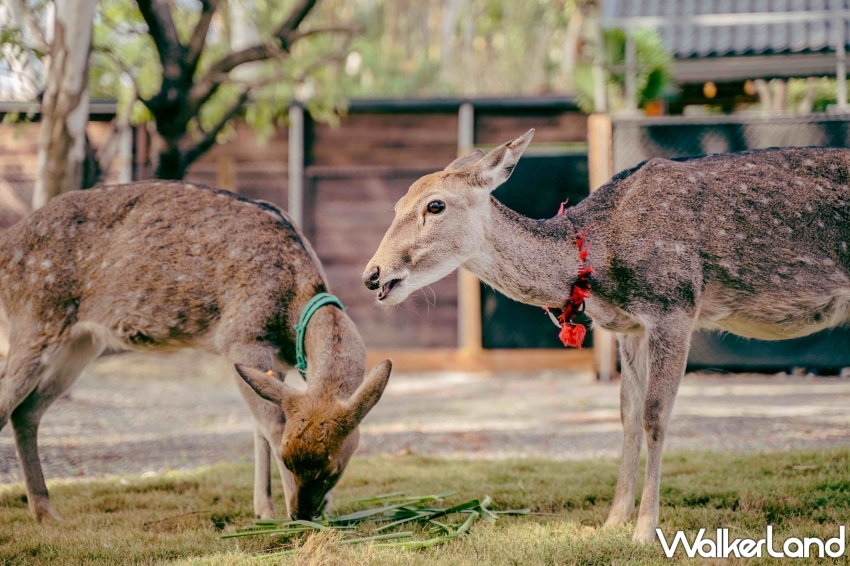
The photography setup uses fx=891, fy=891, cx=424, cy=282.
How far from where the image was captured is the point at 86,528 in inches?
183

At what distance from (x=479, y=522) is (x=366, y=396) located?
1027 mm

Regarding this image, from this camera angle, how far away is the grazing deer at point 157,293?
16.3 ft

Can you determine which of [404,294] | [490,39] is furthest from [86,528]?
[490,39]

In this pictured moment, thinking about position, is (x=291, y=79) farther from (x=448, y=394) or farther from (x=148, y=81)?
(x=448, y=394)

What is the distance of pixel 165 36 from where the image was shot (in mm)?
8750

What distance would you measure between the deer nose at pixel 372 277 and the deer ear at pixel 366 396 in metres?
0.41

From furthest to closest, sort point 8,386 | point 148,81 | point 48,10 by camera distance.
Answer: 1. point 148,81
2. point 48,10
3. point 8,386

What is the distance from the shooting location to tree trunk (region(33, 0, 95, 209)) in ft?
25.1

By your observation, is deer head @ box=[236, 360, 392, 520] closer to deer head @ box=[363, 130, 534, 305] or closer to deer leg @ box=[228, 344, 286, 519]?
deer leg @ box=[228, 344, 286, 519]

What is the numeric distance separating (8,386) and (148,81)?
22.4 ft

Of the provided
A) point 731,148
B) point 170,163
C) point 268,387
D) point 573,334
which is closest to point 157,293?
point 268,387

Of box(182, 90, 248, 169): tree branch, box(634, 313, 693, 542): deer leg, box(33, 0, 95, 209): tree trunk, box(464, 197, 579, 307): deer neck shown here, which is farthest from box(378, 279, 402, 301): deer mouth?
box(182, 90, 248, 169): tree branch

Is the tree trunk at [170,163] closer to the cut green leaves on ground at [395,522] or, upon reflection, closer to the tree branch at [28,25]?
the tree branch at [28,25]

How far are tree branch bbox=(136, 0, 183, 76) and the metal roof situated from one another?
208 inches
